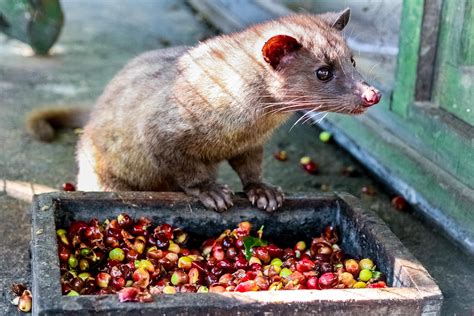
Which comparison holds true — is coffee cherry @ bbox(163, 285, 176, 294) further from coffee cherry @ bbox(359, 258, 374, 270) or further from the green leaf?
coffee cherry @ bbox(359, 258, 374, 270)

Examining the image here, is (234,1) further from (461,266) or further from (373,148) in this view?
(461,266)

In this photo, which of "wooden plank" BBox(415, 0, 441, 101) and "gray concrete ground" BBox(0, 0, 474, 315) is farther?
"wooden plank" BBox(415, 0, 441, 101)

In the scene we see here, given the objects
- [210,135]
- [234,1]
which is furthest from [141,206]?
[234,1]

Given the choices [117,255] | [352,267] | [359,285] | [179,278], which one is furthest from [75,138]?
[359,285]

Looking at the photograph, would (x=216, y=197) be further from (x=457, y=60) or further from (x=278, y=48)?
(x=457, y=60)

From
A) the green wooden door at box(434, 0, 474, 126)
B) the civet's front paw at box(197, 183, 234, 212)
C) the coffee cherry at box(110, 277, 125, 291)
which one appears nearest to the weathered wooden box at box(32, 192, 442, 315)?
the civet's front paw at box(197, 183, 234, 212)

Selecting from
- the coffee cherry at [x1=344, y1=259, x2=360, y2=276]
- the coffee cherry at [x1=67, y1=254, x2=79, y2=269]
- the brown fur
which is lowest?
the coffee cherry at [x1=67, y1=254, x2=79, y2=269]
